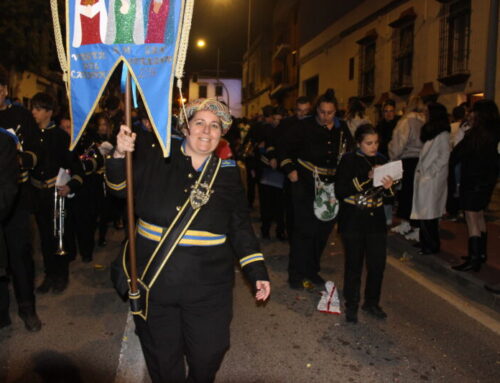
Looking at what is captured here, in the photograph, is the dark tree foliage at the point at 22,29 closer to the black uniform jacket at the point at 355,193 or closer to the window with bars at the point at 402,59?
the window with bars at the point at 402,59

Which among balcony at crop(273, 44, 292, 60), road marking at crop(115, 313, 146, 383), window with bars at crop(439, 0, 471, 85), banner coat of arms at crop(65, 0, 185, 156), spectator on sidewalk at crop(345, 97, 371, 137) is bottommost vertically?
road marking at crop(115, 313, 146, 383)

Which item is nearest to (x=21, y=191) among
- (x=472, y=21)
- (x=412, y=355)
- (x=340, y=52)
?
(x=412, y=355)

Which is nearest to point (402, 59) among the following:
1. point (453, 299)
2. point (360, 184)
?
point (453, 299)

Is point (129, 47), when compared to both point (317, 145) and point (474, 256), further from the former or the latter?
point (474, 256)

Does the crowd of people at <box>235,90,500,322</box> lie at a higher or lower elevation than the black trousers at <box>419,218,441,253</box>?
higher

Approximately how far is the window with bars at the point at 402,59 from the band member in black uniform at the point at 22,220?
13624mm

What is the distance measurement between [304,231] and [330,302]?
3.24ft

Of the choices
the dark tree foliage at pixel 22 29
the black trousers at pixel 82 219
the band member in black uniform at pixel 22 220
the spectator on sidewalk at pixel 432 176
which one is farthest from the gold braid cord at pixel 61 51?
the dark tree foliage at pixel 22 29

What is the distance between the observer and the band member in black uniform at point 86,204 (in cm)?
650

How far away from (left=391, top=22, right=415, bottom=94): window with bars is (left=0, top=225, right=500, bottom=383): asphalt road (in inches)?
467

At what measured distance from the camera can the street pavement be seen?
3.94 m

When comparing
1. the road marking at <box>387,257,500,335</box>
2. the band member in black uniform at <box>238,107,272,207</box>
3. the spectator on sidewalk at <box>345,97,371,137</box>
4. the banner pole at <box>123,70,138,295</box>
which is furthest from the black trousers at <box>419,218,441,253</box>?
the banner pole at <box>123,70,138,295</box>

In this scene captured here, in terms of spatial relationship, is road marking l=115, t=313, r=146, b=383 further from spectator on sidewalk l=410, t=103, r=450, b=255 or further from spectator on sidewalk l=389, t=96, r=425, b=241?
spectator on sidewalk l=389, t=96, r=425, b=241

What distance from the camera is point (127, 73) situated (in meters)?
2.72
